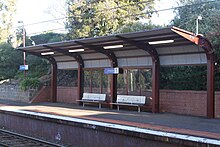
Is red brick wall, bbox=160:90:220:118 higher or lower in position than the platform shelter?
lower

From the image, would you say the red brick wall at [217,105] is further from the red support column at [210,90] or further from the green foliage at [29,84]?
the green foliage at [29,84]

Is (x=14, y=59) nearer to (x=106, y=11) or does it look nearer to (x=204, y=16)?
(x=106, y=11)

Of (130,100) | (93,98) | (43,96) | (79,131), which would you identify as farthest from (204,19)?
(79,131)

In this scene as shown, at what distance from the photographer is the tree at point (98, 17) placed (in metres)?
24.6

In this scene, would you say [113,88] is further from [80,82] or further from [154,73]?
[154,73]

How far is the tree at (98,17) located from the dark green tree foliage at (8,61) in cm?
725

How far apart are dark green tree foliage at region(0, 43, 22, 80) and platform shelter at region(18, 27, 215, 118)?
11572 millimetres

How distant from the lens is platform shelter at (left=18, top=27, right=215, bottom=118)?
12.8m

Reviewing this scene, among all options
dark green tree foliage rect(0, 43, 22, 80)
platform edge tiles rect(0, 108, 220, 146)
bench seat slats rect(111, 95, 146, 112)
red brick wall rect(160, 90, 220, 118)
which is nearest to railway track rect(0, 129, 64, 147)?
platform edge tiles rect(0, 108, 220, 146)

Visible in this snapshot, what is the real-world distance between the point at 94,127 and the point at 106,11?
15620 millimetres

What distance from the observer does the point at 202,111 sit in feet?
45.9

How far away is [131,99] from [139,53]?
2.45 metres

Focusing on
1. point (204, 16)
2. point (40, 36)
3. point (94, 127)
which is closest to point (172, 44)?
point (94, 127)

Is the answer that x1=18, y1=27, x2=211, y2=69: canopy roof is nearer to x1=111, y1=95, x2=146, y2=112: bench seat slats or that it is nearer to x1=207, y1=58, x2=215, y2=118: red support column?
x1=207, y1=58, x2=215, y2=118: red support column
